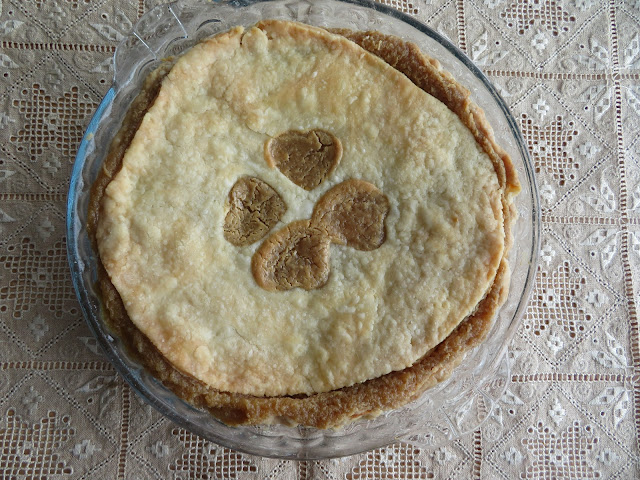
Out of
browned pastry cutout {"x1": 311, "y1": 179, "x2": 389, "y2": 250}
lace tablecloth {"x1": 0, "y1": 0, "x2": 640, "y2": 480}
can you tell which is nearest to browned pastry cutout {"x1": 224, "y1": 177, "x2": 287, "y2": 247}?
browned pastry cutout {"x1": 311, "y1": 179, "x2": 389, "y2": 250}

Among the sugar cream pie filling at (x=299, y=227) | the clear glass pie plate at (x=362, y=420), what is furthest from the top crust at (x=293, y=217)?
the clear glass pie plate at (x=362, y=420)

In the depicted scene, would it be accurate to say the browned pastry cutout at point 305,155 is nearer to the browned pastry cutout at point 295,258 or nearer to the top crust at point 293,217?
the top crust at point 293,217

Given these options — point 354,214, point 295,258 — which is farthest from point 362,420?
point 354,214

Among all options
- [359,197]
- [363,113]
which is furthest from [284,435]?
[363,113]

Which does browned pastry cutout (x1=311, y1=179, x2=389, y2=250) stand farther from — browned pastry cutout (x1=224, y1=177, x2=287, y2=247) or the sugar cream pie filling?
browned pastry cutout (x1=224, y1=177, x2=287, y2=247)

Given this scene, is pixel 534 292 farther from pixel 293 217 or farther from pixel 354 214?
pixel 293 217

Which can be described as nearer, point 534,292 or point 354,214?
point 354,214

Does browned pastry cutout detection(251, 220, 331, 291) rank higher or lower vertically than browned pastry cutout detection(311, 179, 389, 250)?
lower
